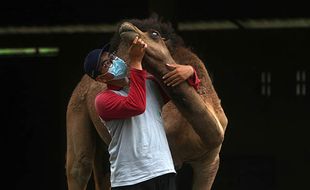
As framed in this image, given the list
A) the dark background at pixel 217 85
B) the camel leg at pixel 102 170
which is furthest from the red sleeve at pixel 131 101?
the dark background at pixel 217 85

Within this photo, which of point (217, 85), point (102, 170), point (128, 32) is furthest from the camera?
point (217, 85)

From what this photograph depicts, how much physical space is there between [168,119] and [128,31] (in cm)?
127

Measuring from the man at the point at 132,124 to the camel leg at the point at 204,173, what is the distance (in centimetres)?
115

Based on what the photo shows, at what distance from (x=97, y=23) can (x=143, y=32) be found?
650cm

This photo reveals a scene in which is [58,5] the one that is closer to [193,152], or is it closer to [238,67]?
[238,67]

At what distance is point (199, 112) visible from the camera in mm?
3648

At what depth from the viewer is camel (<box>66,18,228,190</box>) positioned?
3.52 m

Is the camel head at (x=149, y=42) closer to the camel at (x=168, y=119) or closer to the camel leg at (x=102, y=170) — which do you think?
the camel at (x=168, y=119)

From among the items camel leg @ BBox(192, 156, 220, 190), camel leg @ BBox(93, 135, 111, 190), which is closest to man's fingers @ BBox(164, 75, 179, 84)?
camel leg @ BBox(192, 156, 220, 190)

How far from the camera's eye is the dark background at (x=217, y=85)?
927 centimetres

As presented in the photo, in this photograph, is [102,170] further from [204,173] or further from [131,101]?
[131,101]

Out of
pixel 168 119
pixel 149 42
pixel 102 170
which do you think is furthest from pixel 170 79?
pixel 102 170

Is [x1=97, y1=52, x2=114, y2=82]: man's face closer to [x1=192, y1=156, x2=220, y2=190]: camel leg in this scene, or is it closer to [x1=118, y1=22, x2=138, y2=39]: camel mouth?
[x1=118, y1=22, x2=138, y2=39]: camel mouth

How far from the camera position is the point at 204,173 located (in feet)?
15.0
